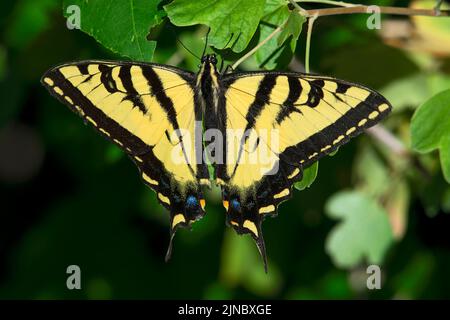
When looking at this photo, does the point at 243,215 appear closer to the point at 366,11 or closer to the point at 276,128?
the point at 276,128

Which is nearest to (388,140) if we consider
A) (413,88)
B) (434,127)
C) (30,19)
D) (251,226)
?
(413,88)

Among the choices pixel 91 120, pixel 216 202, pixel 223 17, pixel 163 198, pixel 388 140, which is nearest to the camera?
pixel 223 17

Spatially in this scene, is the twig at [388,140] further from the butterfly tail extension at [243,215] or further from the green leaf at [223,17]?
the green leaf at [223,17]

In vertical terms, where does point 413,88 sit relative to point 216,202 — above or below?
above

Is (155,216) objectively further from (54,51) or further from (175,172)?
(175,172)

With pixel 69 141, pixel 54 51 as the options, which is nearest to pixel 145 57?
pixel 54 51

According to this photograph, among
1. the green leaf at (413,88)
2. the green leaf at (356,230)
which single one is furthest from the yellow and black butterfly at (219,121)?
the green leaf at (413,88)
